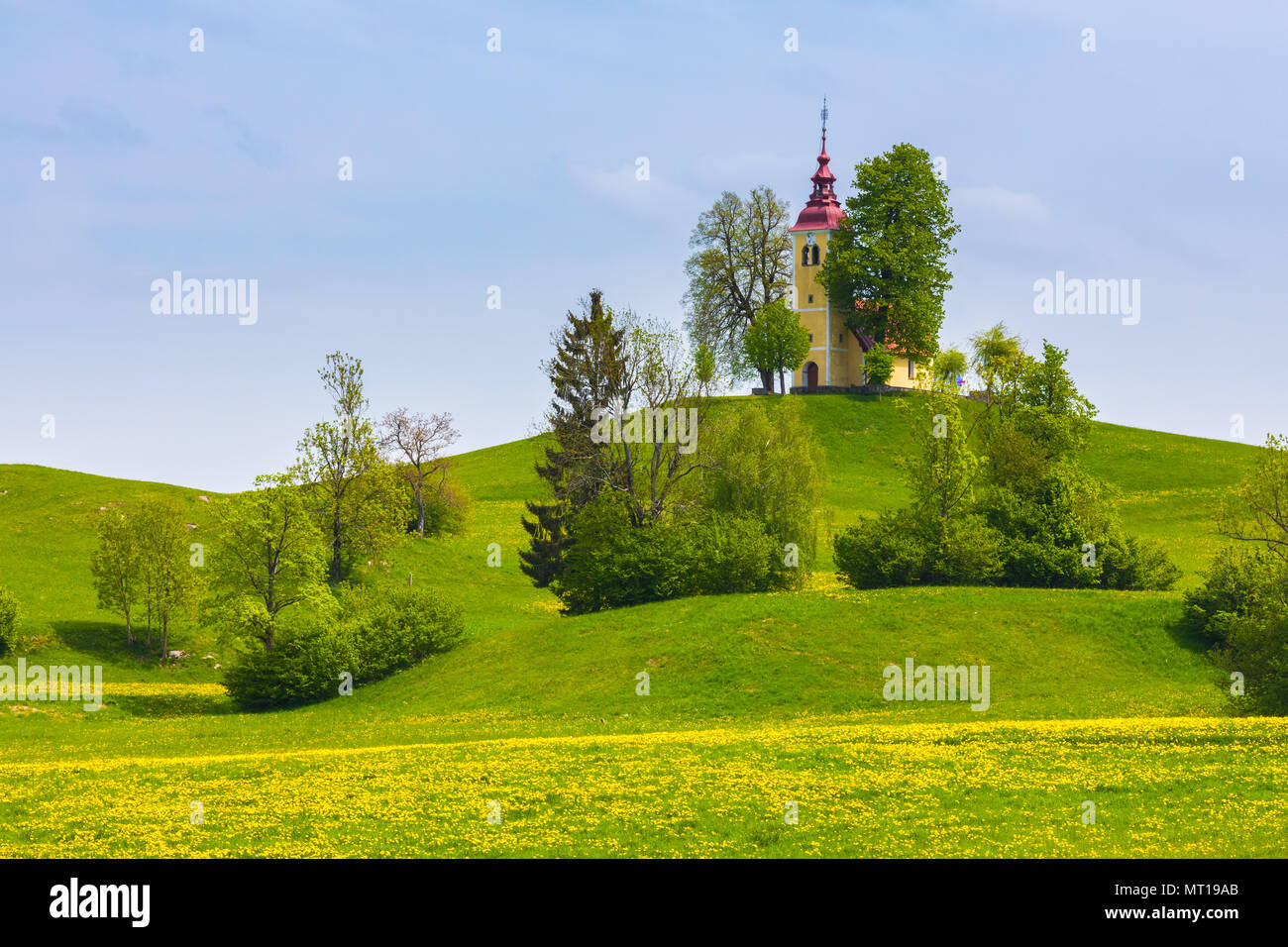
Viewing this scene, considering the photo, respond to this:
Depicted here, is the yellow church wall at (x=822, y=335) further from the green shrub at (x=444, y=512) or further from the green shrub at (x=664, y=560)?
the green shrub at (x=664, y=560)

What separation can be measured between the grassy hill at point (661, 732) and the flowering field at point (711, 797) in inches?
4.2

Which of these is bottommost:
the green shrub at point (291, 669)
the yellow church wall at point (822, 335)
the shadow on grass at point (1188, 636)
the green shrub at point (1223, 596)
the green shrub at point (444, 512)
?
the green shrub at point (291, 669)

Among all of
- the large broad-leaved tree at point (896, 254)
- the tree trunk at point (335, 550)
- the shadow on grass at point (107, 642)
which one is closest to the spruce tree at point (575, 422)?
the tree trunk at point (335, 550)

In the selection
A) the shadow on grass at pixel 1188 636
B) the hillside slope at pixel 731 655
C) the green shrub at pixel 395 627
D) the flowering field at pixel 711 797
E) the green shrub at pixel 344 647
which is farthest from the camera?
the green shrub at pixel 395 627

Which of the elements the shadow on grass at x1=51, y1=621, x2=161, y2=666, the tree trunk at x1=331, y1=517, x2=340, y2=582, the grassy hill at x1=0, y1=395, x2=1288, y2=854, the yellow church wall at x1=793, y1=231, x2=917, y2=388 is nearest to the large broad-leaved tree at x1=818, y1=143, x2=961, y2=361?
the yellow church wall at x1=793, y1=231, x2=917, y2=388

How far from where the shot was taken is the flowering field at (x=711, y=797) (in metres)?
22.0

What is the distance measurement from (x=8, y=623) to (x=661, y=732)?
36.8 m

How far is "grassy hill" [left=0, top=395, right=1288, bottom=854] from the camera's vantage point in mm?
23375

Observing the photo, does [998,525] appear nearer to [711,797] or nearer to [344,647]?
[344,647]

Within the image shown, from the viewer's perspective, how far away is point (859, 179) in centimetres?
11575

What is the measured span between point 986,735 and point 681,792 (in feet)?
33.7

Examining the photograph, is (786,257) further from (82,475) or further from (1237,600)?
(1237,600)

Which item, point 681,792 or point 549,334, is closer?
point 681,792
